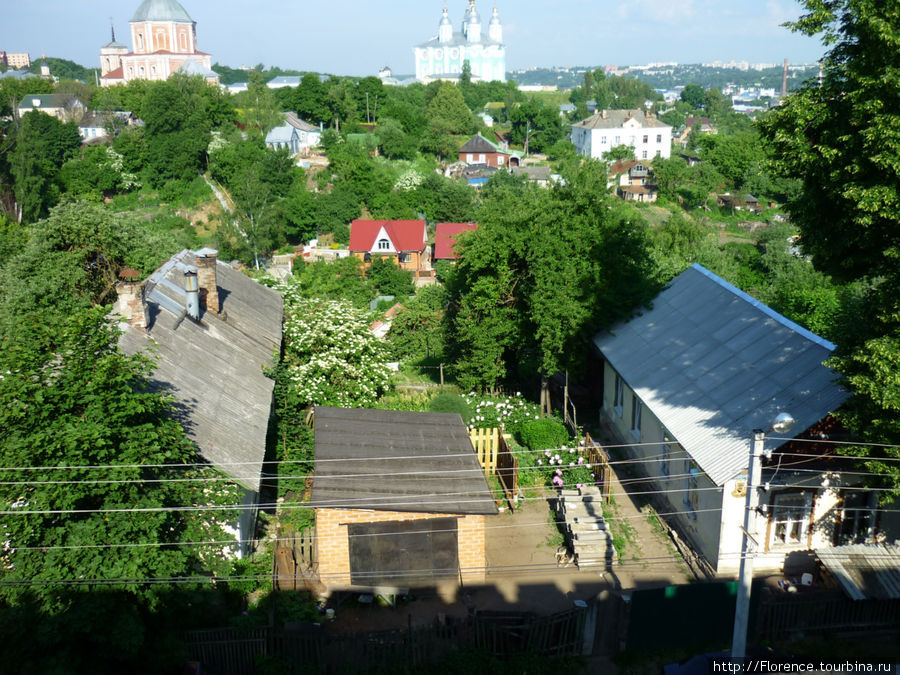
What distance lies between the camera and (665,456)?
17.7 metres

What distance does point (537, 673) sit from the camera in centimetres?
1205

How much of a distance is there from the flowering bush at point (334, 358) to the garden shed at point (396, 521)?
6.62 m

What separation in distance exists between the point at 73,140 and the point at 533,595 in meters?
77.9

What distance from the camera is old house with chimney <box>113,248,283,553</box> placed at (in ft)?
46.9

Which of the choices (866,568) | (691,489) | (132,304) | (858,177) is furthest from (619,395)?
(132,304)

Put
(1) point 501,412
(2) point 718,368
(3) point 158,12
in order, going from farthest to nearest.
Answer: (3) point 158,12 < (1) point 501,412 < (2) point 718,368

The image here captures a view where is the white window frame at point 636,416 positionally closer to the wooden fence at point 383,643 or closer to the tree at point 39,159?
the wooden fence at point 383,643

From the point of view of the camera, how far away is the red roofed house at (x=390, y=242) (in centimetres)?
5903

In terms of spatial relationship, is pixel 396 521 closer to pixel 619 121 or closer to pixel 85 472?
pixel 85 472

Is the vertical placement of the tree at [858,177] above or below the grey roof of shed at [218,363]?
above

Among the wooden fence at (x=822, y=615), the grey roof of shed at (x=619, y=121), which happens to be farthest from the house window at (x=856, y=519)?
the grey roof of shed at (x=619, y=121)

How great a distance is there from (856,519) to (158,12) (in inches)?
5279

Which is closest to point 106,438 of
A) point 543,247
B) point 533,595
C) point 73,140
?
point 533,595

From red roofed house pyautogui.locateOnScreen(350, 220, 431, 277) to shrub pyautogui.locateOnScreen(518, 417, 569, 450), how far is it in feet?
125
